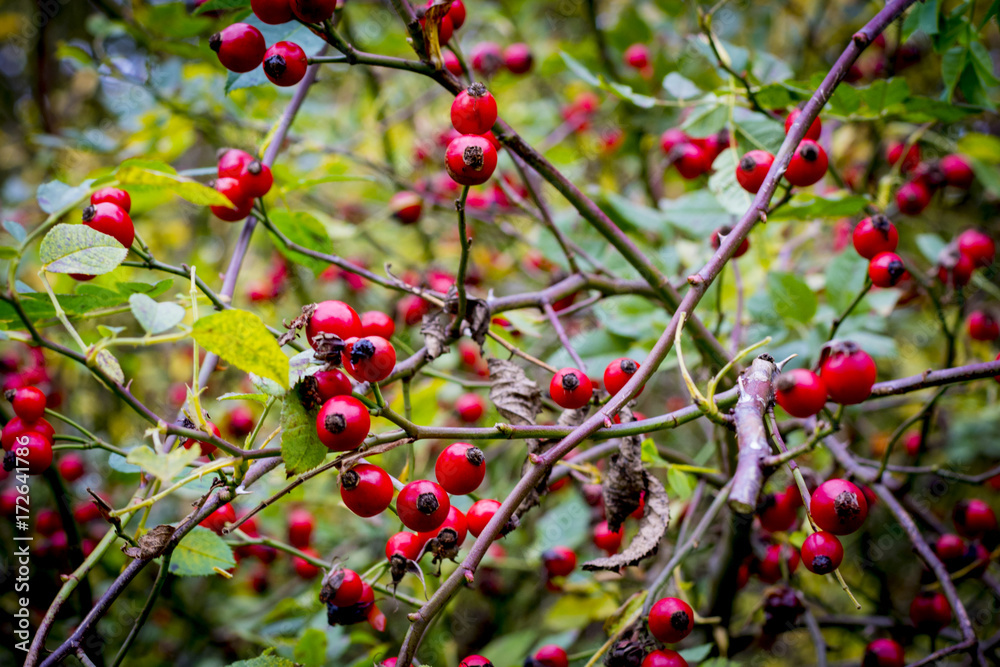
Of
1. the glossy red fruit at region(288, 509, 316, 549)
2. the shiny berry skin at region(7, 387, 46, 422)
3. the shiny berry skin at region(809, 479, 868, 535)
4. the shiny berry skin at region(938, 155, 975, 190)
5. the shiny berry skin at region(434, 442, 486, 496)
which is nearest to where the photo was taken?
the shiny berry skin at region(809, 479, 868, 535)

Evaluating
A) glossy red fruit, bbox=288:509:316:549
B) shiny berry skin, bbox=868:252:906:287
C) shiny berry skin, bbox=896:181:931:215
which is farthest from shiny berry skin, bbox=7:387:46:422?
shiny berry skin, bbox=896:181:931:215

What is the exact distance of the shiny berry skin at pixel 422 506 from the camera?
1.08 metres

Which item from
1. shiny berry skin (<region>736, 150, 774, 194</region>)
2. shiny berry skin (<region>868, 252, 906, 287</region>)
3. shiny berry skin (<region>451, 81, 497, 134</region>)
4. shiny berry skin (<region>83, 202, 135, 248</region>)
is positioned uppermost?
shiny berry skin (<region>736, 150, 774, 194</region>)

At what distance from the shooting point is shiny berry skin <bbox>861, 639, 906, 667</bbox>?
165 centimetres

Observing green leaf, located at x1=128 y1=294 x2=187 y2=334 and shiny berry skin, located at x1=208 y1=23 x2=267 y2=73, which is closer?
green leaf, located at x1=128 y1=294 x2=187 y2=334

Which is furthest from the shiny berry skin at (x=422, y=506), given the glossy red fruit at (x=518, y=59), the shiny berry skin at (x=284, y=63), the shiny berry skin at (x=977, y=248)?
the glossy red fruit at (x=518, y=59)

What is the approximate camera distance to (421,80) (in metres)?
4.12

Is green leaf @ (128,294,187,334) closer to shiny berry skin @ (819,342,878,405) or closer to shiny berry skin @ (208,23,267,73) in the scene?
shiny berry skin @ (208,23,267,73)

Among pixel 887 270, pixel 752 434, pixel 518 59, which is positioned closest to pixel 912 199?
pixel 887 270

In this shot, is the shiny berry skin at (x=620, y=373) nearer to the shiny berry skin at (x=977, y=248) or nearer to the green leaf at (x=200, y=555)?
the green leaf at (x=200, y=555)

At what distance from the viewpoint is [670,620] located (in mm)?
1257

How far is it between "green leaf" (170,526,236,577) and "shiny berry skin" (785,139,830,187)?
146 cm

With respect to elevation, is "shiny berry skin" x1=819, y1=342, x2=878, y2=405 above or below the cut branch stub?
above

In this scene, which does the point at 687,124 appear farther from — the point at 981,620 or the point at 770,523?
the point at 981,620
